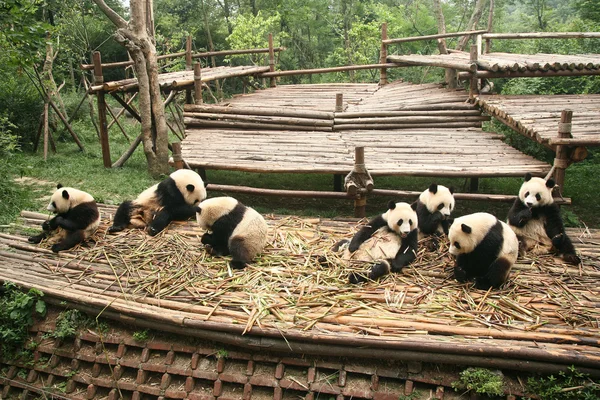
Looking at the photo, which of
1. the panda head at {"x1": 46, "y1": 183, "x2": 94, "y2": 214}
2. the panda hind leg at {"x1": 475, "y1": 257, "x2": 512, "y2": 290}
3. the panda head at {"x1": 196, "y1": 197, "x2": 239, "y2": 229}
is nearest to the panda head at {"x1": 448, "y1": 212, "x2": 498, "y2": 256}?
the panda hind leg at {"x1": 475, "y1": 257, "x2": 512, "y2": 290}

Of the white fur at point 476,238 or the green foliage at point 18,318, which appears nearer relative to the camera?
the white fur at point 476,238

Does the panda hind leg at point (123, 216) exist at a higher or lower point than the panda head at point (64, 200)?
lower

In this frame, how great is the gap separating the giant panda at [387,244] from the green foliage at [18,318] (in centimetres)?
308

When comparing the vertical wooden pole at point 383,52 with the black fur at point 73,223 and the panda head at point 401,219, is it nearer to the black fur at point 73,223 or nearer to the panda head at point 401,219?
the panda head at point 401,219

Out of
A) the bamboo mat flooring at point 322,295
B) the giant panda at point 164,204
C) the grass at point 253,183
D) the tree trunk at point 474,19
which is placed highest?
the tree trunk at point 474,19

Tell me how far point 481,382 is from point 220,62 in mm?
21409

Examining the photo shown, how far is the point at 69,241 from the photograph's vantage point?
18.7 ft

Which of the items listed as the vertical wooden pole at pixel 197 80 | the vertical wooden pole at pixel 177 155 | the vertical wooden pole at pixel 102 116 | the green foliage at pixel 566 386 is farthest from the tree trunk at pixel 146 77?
the green foliage at pixel 566 386

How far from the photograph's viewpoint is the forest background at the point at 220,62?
30.0 ft

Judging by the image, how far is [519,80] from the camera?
45.2ft

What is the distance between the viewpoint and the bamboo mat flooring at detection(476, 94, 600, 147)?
720 centimetres

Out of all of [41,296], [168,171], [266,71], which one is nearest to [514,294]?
[41,296]

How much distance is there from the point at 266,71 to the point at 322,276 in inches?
436

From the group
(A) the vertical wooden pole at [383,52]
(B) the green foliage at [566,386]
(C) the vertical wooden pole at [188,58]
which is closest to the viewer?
(B) the green foliage at [566,386]
